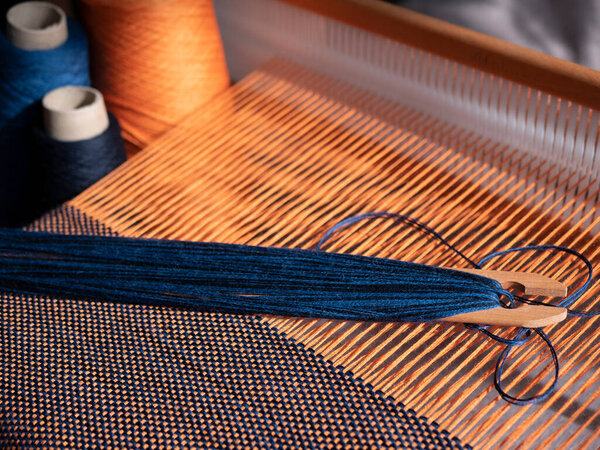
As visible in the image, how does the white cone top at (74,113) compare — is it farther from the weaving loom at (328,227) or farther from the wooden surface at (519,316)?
the wooden surface at (519,316)

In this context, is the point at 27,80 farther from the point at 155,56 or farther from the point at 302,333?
the point at 302,333

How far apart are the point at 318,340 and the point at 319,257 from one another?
10cm

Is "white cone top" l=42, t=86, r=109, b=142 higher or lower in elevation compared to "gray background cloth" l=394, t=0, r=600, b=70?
lower

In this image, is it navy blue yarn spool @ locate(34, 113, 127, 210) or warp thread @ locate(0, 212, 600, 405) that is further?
navy blue yarn spool @ locate(34, 113, 127, 210)

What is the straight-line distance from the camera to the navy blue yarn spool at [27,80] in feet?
→ 4.00

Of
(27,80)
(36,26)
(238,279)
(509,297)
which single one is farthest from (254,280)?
(36,26)

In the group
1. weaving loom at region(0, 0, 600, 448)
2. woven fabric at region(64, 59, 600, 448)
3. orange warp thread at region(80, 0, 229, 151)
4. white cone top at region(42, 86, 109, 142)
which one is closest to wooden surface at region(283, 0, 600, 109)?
weaving loom at region(0, 0, 600, 448)

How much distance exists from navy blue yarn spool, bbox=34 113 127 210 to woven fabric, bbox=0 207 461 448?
15.6 inches

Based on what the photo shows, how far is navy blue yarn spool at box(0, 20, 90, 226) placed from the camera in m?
1.22

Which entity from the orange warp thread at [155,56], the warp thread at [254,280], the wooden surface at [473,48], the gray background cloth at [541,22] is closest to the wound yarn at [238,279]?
the warp thread at [254,280]

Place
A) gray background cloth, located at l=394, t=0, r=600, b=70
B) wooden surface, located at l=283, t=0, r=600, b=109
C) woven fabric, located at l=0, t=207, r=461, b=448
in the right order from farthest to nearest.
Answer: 1. gray background cloth, located at l=394, t=0, r=600, b=70
2. wooden surface, located at l=283, t=0, r=600, b=109
3. woven fabric, located at l=0, t=207, r=461, b=448

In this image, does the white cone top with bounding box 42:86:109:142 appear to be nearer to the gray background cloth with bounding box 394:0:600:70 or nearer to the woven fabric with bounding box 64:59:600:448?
the woven fabric with bounding box 64:59:600:448

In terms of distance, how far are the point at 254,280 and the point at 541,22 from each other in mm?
692

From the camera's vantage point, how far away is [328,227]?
0.91 m
